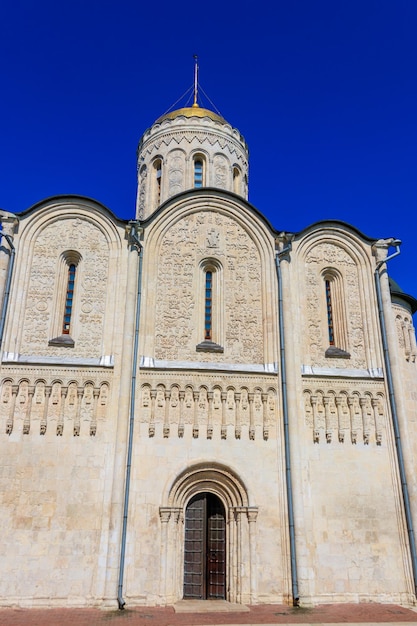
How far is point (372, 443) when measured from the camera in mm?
13547

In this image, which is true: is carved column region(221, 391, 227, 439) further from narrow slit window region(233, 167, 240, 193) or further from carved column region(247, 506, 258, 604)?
narrow slit window region(233, 167, 240, 193)

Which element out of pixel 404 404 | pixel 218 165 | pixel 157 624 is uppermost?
pixel 218 165

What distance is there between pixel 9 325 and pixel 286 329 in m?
7.36

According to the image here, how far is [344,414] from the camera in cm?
1375

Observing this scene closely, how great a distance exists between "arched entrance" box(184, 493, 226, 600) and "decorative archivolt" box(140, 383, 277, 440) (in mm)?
1716

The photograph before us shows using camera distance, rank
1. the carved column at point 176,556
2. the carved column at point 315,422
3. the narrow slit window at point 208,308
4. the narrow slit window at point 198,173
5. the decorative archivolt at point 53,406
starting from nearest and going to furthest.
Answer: the carved column at point 176,556 < the decorative archivolt at point 53,406 < the carved column at point 315,422 < the narrow slit window at point 208,308 < the narrow slit window at point 198,173

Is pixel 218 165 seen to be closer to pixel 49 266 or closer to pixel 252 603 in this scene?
pixel 49 266

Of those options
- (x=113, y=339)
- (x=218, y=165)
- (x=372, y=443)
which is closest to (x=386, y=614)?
(x=372, y=443)

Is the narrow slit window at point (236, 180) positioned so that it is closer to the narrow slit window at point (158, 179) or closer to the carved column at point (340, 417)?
the narrow slit window at point (158, 179)

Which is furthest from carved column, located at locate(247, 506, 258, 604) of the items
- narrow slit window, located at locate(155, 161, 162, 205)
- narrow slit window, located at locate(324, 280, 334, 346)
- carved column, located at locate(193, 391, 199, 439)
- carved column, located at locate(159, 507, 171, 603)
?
narrow slit window, located at locate(155, 161, 162, 205)

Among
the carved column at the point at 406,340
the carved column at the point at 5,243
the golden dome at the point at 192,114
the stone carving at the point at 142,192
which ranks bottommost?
the carved column at the point at 406,340

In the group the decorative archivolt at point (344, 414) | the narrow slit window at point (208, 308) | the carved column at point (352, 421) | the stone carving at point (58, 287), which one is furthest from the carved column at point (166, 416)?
the carved column at point (352, 421)

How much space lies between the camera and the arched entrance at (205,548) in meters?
12.1

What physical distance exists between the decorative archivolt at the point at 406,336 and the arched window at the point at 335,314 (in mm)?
1896
